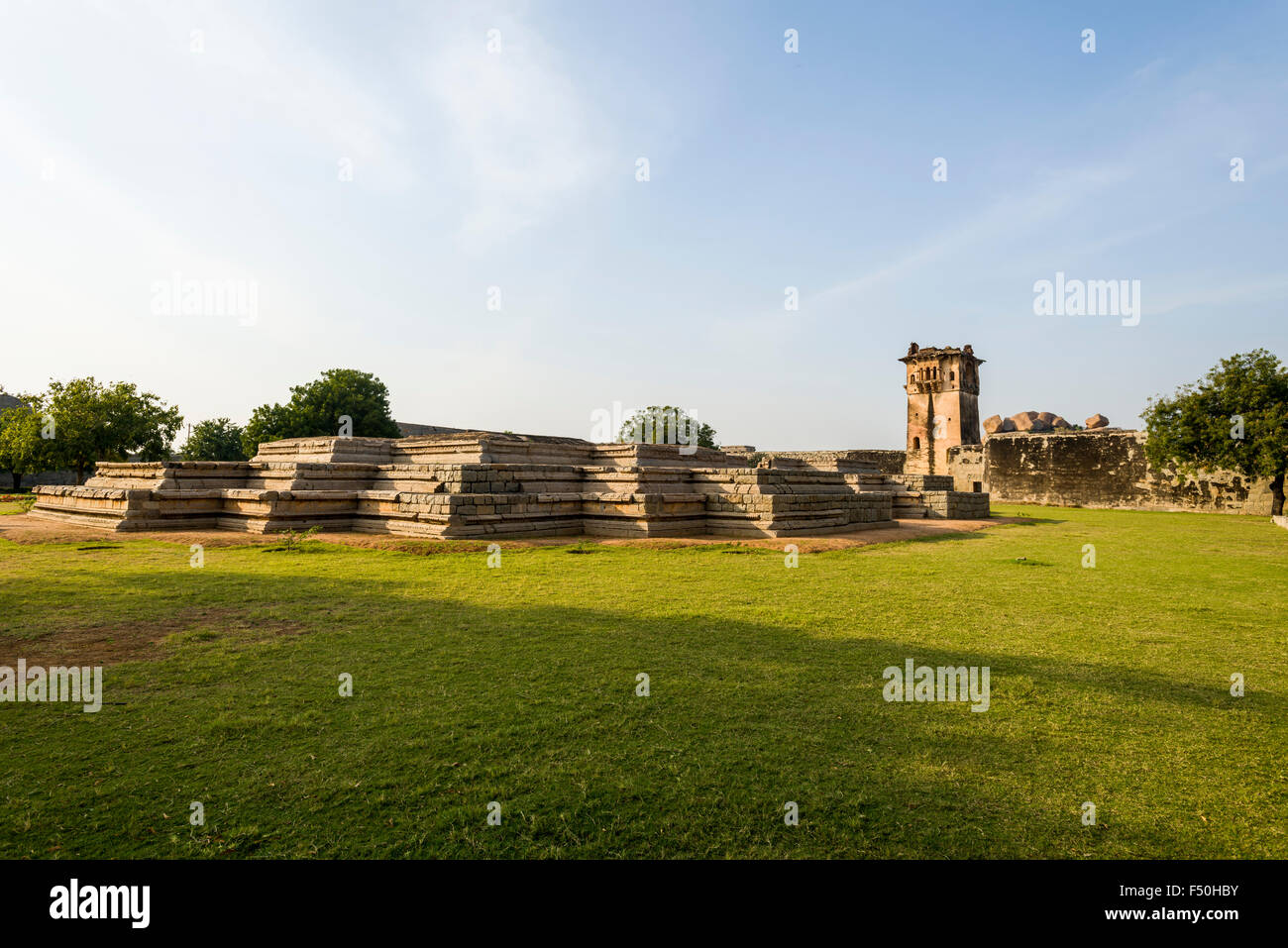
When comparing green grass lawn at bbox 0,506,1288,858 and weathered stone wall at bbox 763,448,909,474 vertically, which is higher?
weathered stone wall at bbox 763,448,909,474

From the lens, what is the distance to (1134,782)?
2.56 meters

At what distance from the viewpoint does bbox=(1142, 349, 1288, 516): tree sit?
727 inches

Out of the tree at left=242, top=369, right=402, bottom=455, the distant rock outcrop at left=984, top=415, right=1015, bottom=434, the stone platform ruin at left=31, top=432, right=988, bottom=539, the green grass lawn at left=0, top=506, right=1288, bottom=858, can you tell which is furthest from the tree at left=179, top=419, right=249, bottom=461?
the distant rock outcrop at left=984, top=415, right=1015, bottom=434

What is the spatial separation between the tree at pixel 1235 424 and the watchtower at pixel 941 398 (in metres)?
17.5

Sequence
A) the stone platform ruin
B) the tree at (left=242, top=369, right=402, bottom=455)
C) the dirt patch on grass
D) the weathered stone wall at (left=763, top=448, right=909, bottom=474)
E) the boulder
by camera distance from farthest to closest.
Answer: the boulder → the tree at (left=242, top=369, right=402, bottom=455) → the weathered stone wall at (left=763, top=448, right=909, bottom=474) → the stone platform ruin → the dirt patch on grass

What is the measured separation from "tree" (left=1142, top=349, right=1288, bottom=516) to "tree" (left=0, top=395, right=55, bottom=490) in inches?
1533

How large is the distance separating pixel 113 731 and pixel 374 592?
3437mm

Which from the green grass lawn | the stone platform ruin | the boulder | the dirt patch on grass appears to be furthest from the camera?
the boulder

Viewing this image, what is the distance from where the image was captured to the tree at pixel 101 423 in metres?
24.6

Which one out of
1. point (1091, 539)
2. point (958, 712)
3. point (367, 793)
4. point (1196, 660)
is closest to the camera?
point (367, 793)

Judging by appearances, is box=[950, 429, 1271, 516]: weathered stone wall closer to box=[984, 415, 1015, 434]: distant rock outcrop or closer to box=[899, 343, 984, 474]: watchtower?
box=[899, 343, 984, 474]: watchtower

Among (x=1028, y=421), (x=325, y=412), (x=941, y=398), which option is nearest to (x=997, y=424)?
(x=1028, y=421)

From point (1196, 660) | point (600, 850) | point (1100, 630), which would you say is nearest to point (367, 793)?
point (600, 850)
